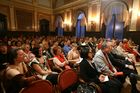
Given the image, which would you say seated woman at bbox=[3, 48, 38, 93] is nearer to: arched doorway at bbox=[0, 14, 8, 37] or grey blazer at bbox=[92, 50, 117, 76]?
grey blazer at bbox=[92, 50, 117, 76]

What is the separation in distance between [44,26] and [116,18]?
9.36 m

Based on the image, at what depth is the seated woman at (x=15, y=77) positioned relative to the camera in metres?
1.46

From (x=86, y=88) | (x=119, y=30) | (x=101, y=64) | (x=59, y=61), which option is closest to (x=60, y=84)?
(x=86, y=88)

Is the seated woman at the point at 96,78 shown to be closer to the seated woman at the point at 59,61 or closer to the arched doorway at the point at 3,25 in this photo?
the seated woman at the point at 59,61

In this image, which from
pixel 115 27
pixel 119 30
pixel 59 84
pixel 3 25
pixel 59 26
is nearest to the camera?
pixel 59 84

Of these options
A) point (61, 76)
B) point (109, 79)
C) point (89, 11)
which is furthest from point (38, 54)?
point (89, 11)

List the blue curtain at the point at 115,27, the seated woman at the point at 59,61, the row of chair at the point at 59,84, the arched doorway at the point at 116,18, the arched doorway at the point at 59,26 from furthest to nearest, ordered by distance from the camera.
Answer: the arched doorway at the point at 59,26 < the blue curtain at the point at 115,27 < the arched doorway at the point at 116,18 < the seated woman at the point at 59,61 < the row of chair at the point at 59,84

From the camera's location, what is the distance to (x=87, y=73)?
2375 millimetres

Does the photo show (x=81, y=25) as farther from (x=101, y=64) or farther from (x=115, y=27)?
(x=101, y=64)

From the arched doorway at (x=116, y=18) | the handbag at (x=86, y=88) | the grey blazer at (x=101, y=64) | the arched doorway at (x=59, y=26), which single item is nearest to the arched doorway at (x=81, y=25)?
the arched doorway at (x=116, y=18)

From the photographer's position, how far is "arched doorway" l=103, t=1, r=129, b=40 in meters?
8.20

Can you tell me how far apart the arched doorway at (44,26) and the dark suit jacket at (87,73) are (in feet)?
43.8

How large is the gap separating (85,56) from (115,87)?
82 cm

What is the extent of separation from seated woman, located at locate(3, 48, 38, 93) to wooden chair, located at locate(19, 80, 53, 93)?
0.06 metres
